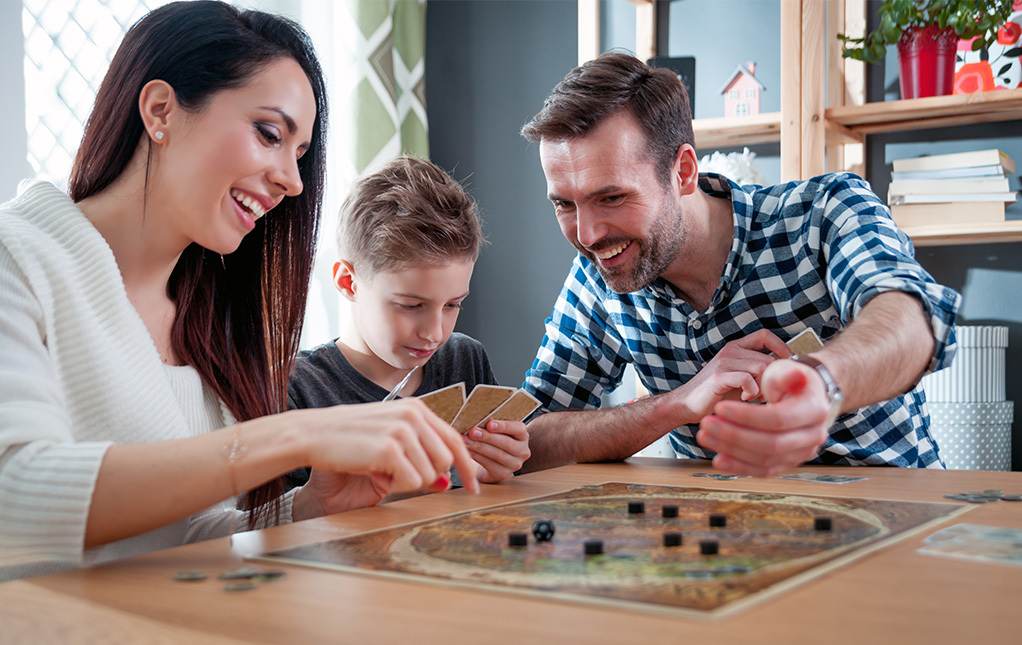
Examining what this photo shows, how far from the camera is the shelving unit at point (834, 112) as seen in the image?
8.43 ft

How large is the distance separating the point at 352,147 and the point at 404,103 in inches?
16.4

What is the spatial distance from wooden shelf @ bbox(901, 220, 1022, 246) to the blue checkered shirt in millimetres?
785

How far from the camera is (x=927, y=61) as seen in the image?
8.57ft

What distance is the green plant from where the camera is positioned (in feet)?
7.92

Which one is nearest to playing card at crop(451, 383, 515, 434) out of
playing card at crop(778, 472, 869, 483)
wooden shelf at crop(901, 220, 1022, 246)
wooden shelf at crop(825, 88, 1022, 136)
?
playing card at crop(778, 472, 869, 483)

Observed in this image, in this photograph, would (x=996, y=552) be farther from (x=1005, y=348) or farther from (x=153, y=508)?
(x=1005, y=348)

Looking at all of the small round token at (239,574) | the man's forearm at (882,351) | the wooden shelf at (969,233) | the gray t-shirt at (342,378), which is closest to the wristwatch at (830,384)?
the man's forearm at (882,351)

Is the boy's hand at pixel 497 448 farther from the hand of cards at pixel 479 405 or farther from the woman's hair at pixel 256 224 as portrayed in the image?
the woman's hair at pixel 256 224

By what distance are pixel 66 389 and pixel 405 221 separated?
844 mm

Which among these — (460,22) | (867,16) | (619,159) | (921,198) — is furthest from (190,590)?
(460,22)

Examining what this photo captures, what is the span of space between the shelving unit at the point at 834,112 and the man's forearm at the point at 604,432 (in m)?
1.35

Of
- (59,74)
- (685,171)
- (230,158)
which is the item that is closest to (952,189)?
(685,171)

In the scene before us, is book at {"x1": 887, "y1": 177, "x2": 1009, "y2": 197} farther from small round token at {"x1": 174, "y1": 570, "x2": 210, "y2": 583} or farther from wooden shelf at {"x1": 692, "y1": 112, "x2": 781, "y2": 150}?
small round token at {"x1": 174, "y1": 570, "x2": 210, "y2": 583}

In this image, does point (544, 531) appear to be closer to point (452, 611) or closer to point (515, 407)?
point (452, 611)
